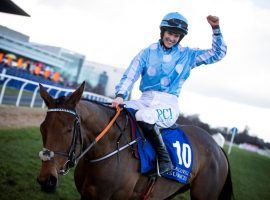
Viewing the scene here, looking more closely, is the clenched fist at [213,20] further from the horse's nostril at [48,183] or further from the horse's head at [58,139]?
the horse's nostril at [48,183]

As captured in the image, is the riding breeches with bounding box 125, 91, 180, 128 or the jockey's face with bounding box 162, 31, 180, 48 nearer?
the riding breeches with bounding box 125, 91, 180, 128

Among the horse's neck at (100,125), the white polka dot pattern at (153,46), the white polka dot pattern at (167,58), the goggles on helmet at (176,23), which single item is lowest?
the horse's neck at (100,125)

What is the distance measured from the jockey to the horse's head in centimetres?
92

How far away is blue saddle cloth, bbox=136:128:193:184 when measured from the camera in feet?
11.1

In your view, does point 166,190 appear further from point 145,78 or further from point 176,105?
point 145,78

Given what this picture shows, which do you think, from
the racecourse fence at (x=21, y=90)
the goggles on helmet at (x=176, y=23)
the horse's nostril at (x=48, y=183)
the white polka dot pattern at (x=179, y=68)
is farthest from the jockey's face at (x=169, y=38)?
the racecourse fence at (x=21, y=90)

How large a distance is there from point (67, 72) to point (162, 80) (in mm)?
51825

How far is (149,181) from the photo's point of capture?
3.49 m

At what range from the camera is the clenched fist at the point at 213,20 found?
358cm

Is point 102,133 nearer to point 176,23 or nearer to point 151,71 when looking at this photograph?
point 151,71

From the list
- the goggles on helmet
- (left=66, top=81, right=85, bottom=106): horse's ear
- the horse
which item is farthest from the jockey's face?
(left=66, top=81, right=85, bottom=106): horse's ear

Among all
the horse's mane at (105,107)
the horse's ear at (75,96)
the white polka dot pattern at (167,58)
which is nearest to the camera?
the horse's ear at (75,96)

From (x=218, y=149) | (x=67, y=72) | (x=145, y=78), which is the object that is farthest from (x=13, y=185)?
(x=67, y=72)

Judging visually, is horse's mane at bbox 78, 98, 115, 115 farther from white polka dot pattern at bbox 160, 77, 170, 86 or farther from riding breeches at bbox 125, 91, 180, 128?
white polka dot pattern at bbox 160, 77, 170, 86
